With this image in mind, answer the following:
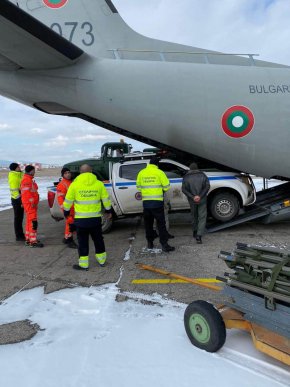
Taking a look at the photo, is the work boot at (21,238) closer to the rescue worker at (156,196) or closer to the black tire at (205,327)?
the rescue worker at (156,196)

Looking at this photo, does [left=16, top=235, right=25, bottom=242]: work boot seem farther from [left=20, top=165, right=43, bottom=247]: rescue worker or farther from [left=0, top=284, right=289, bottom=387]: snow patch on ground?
[left=0, top=284, right=289, bottom=387]: snow patch on ground

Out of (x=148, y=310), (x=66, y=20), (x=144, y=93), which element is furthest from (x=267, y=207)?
(x=66, y=20)

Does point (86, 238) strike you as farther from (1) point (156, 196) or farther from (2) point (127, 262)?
(1) point (156, 196)

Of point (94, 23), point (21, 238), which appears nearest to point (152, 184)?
point (21, 238)

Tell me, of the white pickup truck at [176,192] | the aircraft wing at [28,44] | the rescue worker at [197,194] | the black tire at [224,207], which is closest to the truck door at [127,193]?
the white pickup truck at [176,192]

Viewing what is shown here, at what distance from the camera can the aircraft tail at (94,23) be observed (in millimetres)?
9234

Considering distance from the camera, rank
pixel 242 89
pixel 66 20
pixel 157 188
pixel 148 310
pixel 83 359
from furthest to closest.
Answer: pixel 66 20, pixel 242 89, pixel 157 188, pixel 148 310, pixel 83 359

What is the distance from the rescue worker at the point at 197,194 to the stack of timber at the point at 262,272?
407cm

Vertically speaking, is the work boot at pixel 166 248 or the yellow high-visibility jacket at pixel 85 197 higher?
the yellow high-visibility jacket at pixel 85 197

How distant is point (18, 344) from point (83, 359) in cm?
80

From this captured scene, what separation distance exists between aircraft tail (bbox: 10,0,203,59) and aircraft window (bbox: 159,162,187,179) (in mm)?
3027

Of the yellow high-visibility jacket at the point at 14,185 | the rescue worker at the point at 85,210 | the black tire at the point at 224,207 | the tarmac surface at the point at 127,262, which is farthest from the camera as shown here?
the black tire at the point at 224,207

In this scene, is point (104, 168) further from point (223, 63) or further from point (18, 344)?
point (18, 344)

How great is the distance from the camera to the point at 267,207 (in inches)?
341
